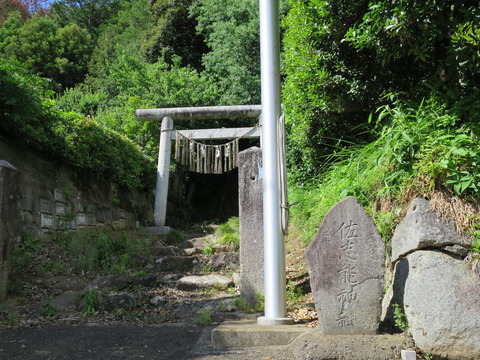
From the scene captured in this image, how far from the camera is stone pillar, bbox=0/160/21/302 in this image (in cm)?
518

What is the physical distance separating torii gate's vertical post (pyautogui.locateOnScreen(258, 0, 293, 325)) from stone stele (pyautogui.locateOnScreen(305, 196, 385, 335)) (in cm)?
45

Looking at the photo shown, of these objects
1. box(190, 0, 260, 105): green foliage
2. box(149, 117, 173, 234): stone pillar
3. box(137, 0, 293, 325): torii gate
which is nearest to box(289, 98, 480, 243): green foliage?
box(137, 0, 293, 325): torii gate

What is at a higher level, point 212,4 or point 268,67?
point 212,4

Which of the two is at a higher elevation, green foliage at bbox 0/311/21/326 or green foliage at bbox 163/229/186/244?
green foliage at bbox 163/229/186/244

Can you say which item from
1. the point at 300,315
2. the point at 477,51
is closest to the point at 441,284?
the point at 300,315

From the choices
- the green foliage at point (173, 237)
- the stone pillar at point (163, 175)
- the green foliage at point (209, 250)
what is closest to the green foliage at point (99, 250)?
Result: the green foliage at point (209, 250)

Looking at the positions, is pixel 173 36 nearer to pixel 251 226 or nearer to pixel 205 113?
pixel 205 113

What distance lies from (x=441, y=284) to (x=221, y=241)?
546 cm

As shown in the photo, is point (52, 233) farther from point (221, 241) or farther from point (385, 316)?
point (385, 316)

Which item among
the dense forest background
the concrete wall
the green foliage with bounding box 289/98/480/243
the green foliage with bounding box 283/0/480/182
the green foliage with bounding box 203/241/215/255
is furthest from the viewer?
the green foliage with bounding box 203/241/215/255

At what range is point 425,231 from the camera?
376 cm

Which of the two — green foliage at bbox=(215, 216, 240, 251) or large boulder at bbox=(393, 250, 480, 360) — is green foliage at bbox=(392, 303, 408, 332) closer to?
large boulder at bbox=(393, 250, 480, 360)

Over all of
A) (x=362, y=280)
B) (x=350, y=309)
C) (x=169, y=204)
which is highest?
(x=169, y=204)

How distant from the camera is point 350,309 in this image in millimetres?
3711
